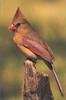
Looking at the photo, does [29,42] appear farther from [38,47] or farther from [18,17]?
[18,17]

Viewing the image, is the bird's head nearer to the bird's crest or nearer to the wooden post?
the bird's crest

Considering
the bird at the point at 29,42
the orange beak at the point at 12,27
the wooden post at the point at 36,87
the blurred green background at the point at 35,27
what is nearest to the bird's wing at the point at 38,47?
the bird at the point at 29,42

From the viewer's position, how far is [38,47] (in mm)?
7414

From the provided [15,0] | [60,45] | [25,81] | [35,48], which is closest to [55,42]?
[60,45]

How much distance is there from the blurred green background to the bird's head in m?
3.65

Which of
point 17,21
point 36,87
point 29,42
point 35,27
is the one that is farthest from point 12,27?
point 35,27

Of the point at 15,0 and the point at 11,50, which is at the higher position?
the point at 15,0

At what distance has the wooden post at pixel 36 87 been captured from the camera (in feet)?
20.4

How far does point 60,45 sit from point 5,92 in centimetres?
120

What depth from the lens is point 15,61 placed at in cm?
1194

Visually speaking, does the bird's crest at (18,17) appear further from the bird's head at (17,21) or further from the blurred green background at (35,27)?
the blurred green background at (35,27)

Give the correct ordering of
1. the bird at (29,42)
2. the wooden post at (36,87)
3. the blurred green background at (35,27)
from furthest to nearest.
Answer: the blurred green background at (35,27), the bird at (29,42), the wooden post at (36,87)

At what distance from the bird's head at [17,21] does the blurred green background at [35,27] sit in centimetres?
365

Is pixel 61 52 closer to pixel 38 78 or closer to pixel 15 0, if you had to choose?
pixel 15 0
